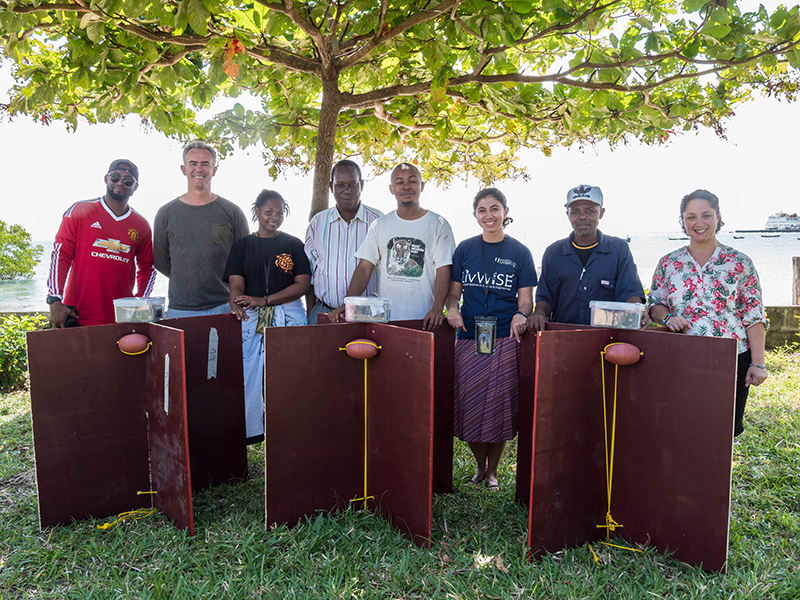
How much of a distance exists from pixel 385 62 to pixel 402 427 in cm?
337

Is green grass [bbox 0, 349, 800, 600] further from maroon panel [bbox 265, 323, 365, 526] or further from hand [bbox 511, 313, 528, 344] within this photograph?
hand [bbox 511, 313, 528, 344]

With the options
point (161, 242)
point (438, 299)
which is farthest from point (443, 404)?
point (161, 242)

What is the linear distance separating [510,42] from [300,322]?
1.97 meters

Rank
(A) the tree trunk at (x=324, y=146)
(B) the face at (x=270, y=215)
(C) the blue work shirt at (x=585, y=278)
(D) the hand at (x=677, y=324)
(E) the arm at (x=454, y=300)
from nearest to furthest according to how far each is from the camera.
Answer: (D) the hand at (x=677, y=324) < (C) the blue work shirt at (x=585, y=278) < (E) the arm at (x=454, y=300) < (B) the face at (x=270, y=215) < (A) the tree trunk at (x=324, y=146)

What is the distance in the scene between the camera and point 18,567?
7.21 feet

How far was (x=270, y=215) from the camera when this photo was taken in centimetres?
325

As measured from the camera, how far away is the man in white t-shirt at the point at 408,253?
9.73 ft

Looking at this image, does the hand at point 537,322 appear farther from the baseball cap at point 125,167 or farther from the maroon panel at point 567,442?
the baseball cap at point 125,167

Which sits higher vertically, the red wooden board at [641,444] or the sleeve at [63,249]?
the sleeve at [63,249]

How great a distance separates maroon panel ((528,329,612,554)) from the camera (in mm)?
2230

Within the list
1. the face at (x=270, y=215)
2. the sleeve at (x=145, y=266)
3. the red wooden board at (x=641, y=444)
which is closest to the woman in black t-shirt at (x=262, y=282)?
the face at (x=270, y=215)

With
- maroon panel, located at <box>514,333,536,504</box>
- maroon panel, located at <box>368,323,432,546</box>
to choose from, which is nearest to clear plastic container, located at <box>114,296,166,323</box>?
maroon panel, located at <box>368,323,432,546</box>

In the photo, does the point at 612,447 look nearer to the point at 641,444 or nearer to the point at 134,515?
the point at 641,444

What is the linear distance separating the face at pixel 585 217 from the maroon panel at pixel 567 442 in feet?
2.31
